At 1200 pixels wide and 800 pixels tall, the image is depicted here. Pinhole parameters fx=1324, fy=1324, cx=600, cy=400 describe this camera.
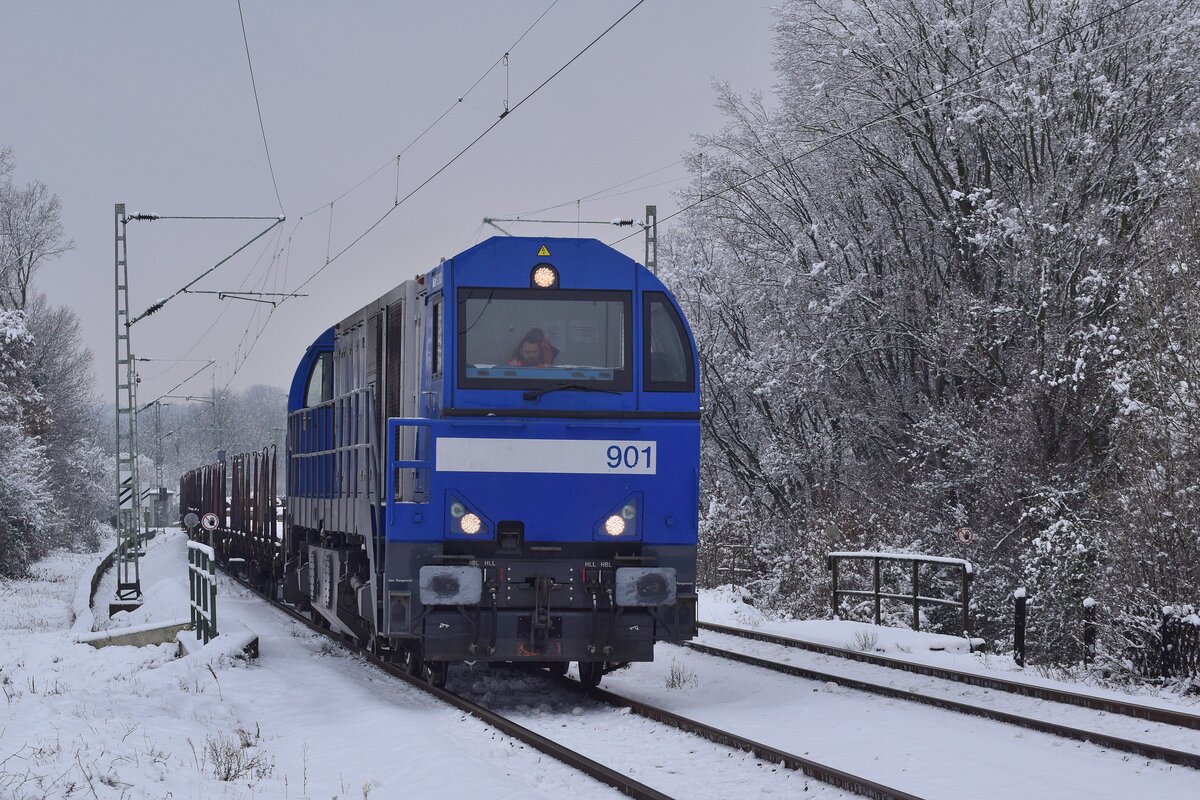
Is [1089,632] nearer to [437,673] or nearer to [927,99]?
[437,673]

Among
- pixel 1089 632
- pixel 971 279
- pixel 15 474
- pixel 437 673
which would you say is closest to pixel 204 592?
pixel 437 673

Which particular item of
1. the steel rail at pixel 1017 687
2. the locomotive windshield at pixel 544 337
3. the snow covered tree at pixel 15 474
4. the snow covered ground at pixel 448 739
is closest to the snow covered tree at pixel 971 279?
the steel rail at pixel 1017 687

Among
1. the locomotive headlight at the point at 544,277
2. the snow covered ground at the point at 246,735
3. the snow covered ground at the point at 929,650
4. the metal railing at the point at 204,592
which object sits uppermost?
the locomotive headlight at the point at 544,277

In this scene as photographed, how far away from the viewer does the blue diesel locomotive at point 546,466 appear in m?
10.7

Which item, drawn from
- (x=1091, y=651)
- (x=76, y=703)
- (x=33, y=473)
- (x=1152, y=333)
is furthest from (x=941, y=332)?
(x=33, y=473)

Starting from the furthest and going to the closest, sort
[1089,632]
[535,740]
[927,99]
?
1. [927,99]
2. [1089,632]
3. [535,740]

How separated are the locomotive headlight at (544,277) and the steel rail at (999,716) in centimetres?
439

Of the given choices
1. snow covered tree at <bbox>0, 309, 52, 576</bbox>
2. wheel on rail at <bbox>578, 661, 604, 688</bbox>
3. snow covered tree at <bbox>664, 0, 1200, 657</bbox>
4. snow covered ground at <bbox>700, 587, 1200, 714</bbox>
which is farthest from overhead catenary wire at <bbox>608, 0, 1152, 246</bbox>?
snow covered tree at <bbox>0, 309, 52, 576</bbox>

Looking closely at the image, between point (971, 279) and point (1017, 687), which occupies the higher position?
point (971, 279)

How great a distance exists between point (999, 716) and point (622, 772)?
10.3 feet

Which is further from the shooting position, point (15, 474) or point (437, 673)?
point (15, 474)

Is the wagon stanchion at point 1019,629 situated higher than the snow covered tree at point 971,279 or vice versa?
the snow covered tree at point 971,279

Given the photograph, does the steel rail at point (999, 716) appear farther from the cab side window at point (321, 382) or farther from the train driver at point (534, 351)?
the cab side window at point (321, 382)

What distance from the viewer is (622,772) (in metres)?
8.43
